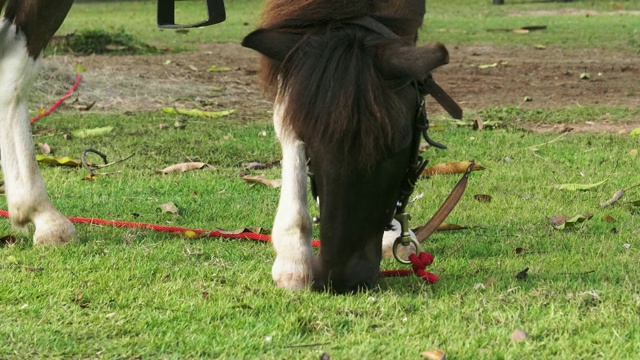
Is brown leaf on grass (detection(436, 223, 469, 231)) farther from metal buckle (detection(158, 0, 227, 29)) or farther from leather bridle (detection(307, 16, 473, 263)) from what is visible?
metal buckle (detection(158, 0, 227, 29))

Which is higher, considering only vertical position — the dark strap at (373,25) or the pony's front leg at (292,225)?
the dark strap at (373,25)

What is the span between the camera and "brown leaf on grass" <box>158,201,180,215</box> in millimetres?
5605

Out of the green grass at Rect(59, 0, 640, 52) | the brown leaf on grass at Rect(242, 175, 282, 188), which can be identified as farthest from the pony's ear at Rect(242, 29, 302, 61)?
the green grass at Rect(59, 0, 640, 52)

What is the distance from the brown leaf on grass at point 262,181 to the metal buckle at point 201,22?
1637mm


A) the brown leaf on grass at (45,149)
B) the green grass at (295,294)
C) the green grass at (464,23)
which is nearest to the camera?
the green grass at (295,294)

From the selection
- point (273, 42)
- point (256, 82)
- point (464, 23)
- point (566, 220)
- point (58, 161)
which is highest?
point (273, 42)

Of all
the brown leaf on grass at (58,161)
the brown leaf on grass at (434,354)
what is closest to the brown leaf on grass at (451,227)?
the brown leaf on grass at (434,354)

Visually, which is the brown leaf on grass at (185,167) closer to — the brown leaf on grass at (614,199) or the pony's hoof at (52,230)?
the pony's hoof at (52,230)

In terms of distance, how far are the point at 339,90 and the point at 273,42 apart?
0.39 m

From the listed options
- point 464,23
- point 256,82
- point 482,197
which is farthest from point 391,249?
point 464,23

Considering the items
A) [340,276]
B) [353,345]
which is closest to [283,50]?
[340,276]

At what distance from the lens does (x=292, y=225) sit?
4062mm

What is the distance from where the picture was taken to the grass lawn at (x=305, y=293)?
134 inches

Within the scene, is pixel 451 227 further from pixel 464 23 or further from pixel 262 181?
pixel 464 23
